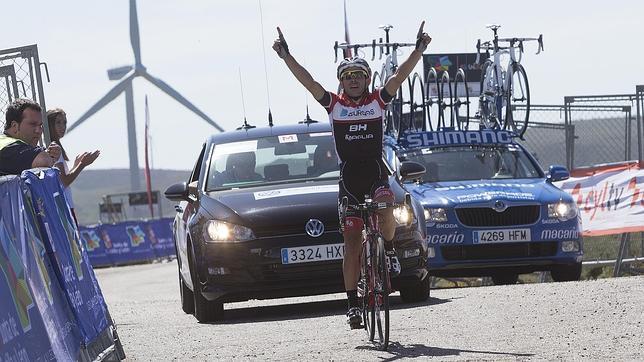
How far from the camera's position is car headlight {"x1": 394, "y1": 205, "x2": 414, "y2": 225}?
480 inches

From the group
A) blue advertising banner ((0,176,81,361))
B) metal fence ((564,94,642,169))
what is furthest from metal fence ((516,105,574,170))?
blue advertising banner ((0,176,81,361))

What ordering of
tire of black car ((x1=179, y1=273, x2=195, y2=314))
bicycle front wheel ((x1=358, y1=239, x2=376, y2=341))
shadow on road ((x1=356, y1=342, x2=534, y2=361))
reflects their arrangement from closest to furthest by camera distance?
shadow on road ((x1=356, y1=342, x2=534, y2=361)), bicycle front wheel ((x1=358, y1=239, x2=376, y2=341)), tire of black car ((x1=179, y1=273, x2=195, y2=314))

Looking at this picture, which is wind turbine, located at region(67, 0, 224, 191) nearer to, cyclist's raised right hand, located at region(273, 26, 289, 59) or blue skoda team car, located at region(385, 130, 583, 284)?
blue skoda team car, located at region(385, 130, 583, 284)

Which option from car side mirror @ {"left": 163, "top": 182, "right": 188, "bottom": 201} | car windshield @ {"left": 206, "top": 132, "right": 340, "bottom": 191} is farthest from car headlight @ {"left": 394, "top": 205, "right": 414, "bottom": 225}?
car side mirror @ {"left": 163, "top": 182, "right": 188, "bottom": 201}

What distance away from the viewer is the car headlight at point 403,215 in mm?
12188

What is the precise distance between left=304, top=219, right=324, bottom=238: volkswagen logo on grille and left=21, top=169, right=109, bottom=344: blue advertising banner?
9.33 feet

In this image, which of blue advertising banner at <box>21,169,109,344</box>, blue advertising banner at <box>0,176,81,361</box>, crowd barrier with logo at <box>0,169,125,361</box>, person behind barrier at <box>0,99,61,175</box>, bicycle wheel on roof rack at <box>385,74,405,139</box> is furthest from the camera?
bicycle wheel on roof rack at <box>385,74,405,139</box>

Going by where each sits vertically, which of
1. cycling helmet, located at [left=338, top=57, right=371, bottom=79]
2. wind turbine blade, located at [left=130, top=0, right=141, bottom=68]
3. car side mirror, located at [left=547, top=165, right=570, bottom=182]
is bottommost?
wind turbine blade, located at [left=130, top=0, right=141, bottom=68]

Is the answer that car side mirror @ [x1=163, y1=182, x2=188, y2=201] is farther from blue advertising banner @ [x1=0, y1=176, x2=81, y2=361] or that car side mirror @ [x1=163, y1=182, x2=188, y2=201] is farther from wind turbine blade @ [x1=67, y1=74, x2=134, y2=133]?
wind turbine blade @ [x1=67, y1=74, x2=134, y2=133]

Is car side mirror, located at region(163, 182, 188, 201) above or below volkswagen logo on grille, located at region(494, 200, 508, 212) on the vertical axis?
above

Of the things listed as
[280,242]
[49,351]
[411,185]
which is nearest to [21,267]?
[49,351]

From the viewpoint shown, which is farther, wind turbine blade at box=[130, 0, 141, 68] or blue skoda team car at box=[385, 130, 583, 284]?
wind turbine blade at box=[130, 0, 141, 68]

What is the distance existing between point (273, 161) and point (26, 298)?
615cm

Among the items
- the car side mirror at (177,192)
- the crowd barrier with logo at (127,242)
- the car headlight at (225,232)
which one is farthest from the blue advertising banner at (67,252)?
the crowd barrier with logo at (127,242)
